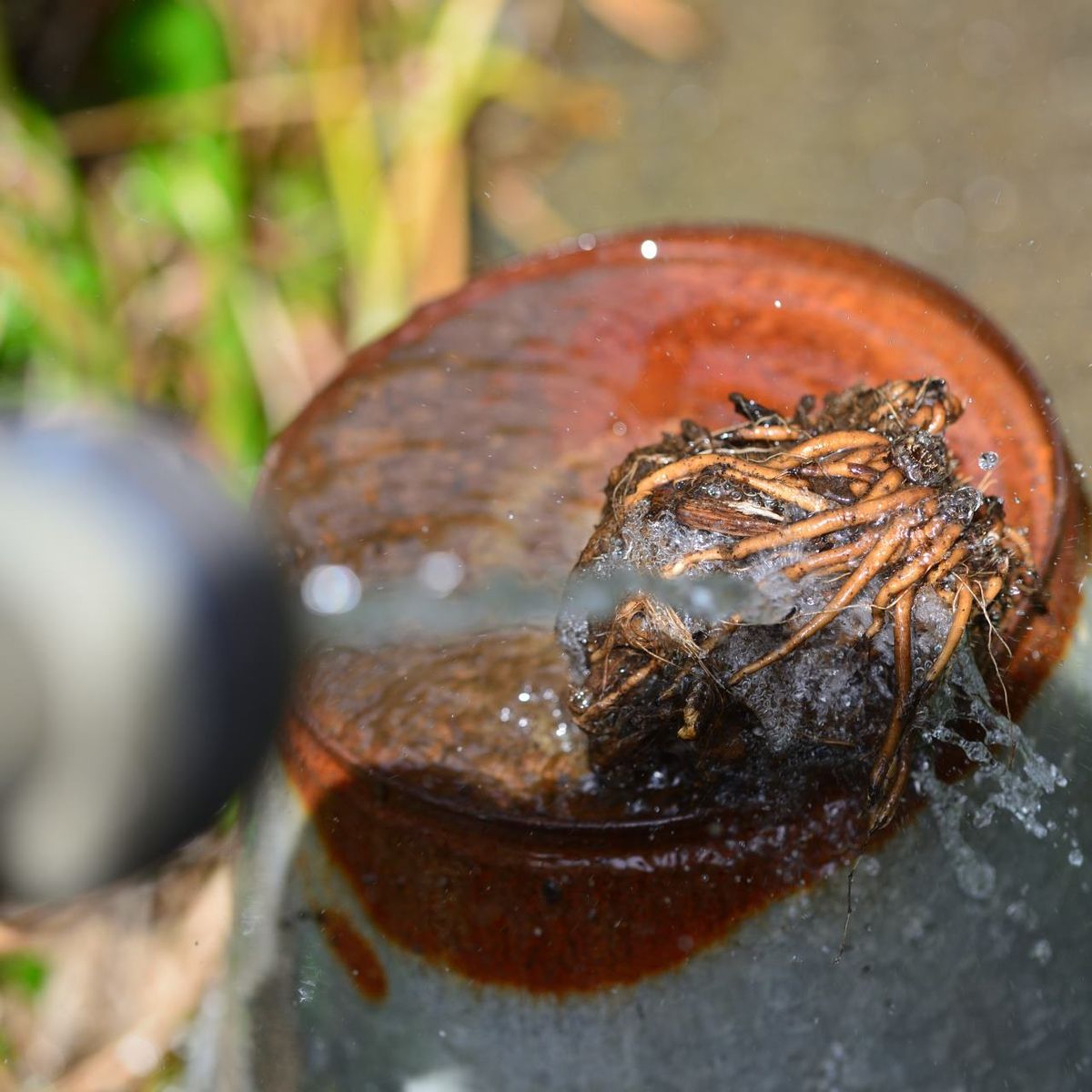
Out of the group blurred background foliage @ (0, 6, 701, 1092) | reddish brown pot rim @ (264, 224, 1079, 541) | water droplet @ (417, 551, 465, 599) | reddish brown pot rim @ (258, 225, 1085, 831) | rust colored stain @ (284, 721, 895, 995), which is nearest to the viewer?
rust colored stain @ (284, 721, 895, 995)

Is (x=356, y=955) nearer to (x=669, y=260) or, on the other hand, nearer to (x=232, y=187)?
(x=669, y=260)

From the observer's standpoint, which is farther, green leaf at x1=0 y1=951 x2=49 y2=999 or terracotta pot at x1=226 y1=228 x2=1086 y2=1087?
green leaf at x1=0 y1=951 x2=49 y2=999

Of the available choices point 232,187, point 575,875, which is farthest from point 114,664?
point 232,187

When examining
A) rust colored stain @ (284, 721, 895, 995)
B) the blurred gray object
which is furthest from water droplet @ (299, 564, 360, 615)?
the blurred gray object

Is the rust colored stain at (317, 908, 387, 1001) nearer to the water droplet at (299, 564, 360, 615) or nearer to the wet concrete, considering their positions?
the water droplet at (299, 564, 360, 615)

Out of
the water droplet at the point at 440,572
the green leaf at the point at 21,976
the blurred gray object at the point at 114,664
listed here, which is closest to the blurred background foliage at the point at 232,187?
the green leaf at the point at 21,976

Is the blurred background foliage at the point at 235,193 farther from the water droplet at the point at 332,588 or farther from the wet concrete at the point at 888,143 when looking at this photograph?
the water droplet at the point at 332,588

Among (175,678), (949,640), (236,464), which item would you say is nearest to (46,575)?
(175,678)
